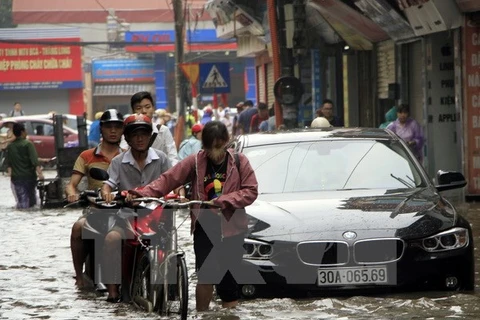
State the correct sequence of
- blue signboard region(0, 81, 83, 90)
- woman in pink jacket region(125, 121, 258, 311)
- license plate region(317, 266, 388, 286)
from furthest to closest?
blue signboard region(0, 81, 83, 90) → license plate region(317, 266, 388, 286) → woman in pink jacket region(125, 121, 258, 311)

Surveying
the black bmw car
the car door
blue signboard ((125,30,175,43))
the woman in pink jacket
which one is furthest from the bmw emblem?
blue signboard ((125,30,175,43))

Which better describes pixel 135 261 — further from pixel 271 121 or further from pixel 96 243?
pixel 271 121

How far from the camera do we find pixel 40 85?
205ft

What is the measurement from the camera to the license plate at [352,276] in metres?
8.88

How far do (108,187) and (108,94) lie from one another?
59804mm

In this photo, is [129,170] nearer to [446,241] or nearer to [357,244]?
[357,244]

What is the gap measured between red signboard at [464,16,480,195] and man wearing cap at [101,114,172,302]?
1054 cm

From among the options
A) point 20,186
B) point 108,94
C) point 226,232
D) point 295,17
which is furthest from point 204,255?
point 108,94

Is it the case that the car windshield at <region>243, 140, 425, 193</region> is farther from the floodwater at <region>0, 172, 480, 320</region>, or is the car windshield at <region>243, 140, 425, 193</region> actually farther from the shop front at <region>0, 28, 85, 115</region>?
the shop front at <region>0, 28, 85, 115</region>

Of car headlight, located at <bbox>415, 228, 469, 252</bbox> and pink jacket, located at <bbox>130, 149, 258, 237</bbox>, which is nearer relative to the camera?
pink jacket, located at <bbox>130, 149, 258, 237</bbox>

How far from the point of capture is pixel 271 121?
88.8 feet

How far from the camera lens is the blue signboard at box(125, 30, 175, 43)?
66312 millimetres

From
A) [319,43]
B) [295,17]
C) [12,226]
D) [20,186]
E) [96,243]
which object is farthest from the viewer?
[319,43]

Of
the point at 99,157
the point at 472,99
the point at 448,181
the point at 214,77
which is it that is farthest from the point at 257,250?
the point at 214,77
